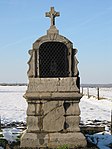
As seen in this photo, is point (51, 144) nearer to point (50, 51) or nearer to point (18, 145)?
point (18, 145)

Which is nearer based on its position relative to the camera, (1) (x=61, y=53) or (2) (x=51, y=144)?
(2) (x=51, y=144)

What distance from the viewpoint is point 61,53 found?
26.8ft

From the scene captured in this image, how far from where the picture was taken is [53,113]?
25.0ft

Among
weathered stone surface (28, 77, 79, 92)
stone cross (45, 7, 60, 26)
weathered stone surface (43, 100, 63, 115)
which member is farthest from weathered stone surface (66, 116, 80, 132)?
stone cross (45, 7, 60, 26)

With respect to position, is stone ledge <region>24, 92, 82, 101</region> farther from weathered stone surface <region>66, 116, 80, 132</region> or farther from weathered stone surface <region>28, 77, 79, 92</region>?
weathered stone surface <region>66, 116, 80, 132</region>

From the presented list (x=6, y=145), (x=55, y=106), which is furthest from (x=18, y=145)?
(x=55, y=106)

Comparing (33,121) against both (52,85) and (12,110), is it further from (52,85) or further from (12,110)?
(12,110)

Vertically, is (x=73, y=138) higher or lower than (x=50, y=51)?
lower

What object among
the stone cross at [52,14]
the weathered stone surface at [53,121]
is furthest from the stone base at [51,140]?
the stone cross at [52,14]

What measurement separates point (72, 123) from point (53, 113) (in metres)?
0.56

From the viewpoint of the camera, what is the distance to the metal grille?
26.4ft

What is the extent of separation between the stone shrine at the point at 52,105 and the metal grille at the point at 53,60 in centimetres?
22

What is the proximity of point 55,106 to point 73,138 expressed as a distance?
3.07 feet

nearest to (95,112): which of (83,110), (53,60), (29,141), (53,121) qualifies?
(83,110)
